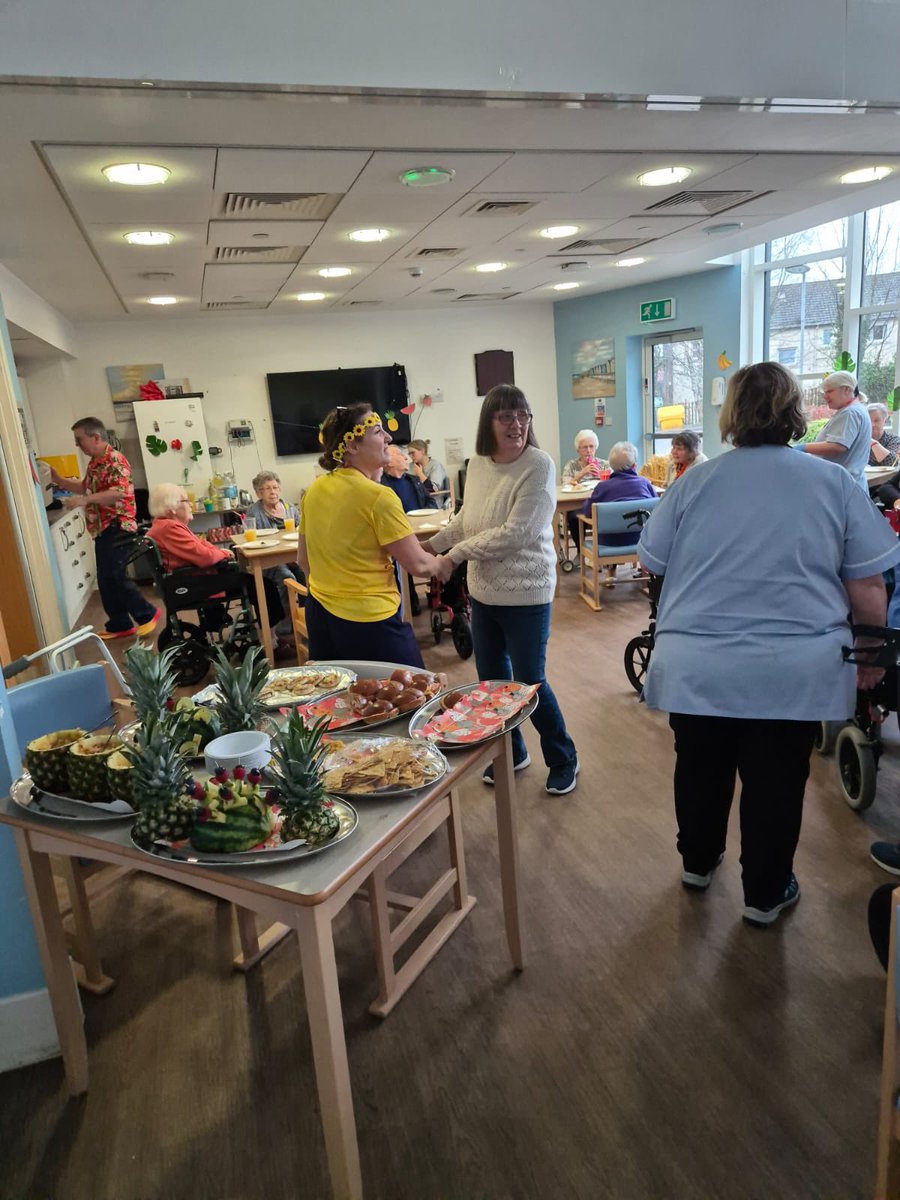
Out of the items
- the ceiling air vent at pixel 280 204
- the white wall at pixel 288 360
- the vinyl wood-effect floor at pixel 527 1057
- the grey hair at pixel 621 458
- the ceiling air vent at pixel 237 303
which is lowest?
the vinyl wood-effect floor at pixel 527 1057

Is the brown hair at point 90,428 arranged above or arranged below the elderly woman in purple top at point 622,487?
above

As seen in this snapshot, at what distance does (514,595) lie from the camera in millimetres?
2691

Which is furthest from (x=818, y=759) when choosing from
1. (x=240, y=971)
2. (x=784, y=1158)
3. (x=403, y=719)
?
(x=240, y=971)

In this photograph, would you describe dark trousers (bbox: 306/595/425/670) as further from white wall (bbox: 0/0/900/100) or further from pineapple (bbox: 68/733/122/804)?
white wall (bbox: 0/0/900/100)

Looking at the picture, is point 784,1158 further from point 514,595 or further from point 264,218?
point 264,218

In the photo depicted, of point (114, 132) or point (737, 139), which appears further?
point (737, 139)

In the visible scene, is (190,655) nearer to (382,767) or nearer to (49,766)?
(49,766)

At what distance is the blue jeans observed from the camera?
2.75 m

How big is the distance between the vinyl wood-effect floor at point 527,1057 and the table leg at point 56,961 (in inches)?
3.5

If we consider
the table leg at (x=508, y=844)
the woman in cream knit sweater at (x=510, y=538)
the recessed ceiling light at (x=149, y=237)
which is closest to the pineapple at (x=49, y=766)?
the table leg at (x=508, y=844)

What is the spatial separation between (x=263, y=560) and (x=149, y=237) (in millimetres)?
1968

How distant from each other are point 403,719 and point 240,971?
98cm

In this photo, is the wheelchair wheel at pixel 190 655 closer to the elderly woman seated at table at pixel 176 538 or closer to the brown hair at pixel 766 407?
the elderly woman seated at table at pixel 176 538

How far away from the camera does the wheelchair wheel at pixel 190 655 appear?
4633mm
